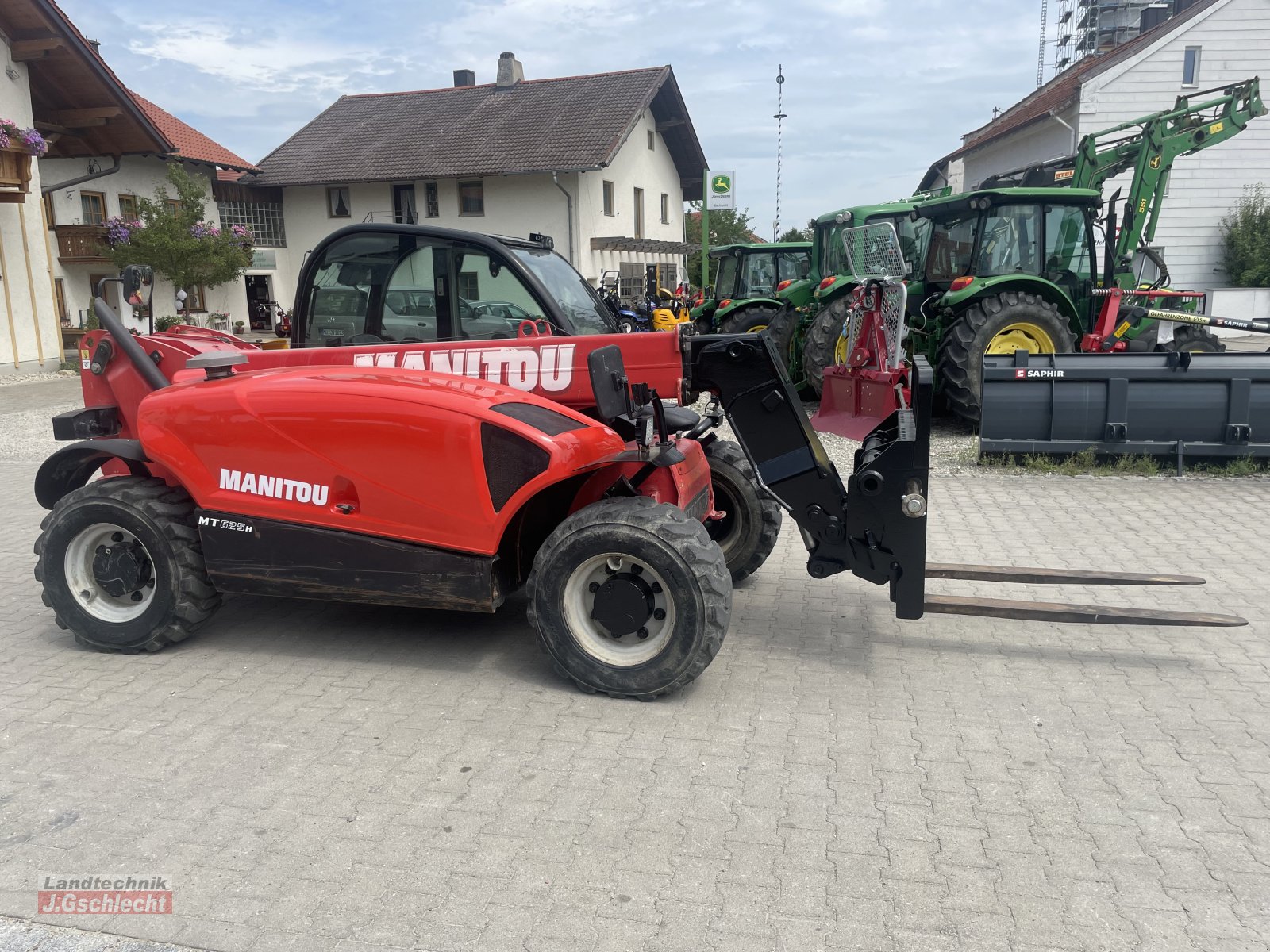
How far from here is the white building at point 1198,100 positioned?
25984 mm

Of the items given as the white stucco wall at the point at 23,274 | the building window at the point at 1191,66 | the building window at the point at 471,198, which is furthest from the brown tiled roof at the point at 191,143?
the building window at the point at 1191,66

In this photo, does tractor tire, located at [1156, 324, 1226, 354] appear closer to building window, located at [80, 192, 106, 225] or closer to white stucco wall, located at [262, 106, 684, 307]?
white stucco wall, located at [262, 106, 684, 307]

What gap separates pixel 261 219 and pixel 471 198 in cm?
866

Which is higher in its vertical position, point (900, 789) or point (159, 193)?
point (159, 193)

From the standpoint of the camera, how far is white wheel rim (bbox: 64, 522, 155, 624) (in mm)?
4629

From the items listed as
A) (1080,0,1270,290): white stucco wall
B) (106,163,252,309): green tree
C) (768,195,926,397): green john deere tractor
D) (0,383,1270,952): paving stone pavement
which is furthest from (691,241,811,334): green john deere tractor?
(106,163,252,309): green tree

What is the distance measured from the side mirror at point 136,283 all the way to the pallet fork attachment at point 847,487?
10.1ft

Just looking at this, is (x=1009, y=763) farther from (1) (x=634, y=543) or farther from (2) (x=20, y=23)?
(2) (x=20, y=23)

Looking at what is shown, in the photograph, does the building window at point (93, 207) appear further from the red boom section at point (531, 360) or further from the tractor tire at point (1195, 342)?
Answer: the tractor tire at point (1195, 342)

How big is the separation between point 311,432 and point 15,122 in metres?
19.8

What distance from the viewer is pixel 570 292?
5.40m

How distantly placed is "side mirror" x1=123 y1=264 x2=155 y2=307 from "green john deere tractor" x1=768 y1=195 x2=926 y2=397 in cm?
793

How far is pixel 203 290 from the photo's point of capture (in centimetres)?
2994

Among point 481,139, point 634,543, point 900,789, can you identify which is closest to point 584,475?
point 634,543
